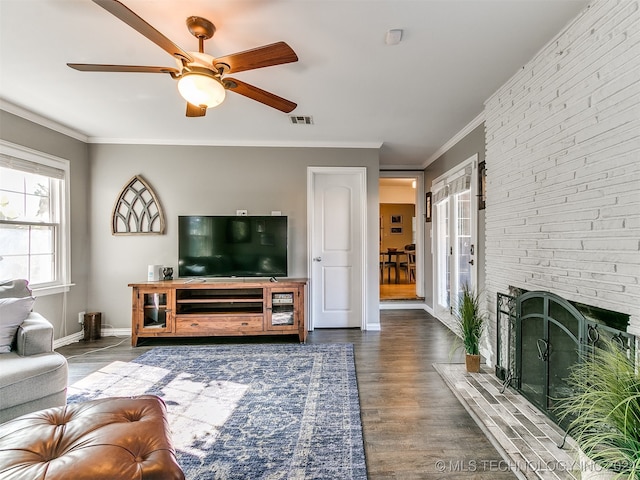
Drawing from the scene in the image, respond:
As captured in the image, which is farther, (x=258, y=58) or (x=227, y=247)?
(x=227, y=247)

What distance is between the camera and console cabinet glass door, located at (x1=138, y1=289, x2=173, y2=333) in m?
3.59

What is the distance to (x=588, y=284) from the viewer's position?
5.81 feet

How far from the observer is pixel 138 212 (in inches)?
160

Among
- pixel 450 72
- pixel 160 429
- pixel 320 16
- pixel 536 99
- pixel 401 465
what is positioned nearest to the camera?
pixel 160 429

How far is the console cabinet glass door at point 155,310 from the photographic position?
359 cm

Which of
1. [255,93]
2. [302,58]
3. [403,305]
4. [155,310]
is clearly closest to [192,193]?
[155,310]

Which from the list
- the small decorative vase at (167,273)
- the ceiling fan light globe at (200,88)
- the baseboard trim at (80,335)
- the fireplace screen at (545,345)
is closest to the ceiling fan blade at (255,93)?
the ceiling fan light globe at (200,88)

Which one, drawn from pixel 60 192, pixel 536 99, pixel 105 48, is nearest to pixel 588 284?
pixel 536 99

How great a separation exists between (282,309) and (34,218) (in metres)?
2.93

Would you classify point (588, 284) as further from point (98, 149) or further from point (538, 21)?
point (98, 149)

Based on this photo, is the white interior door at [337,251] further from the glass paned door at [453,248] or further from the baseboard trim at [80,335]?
the baseboard trim at [80,335]

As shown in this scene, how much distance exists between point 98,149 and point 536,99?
15.8 feet

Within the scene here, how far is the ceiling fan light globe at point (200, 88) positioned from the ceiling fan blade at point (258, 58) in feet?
0.39

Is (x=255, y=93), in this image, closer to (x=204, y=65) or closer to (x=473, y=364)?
(x=204, y=65)
